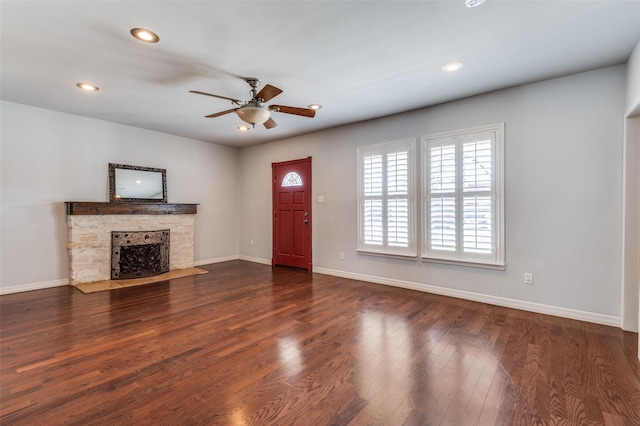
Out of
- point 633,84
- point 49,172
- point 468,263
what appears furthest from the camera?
point 49,172

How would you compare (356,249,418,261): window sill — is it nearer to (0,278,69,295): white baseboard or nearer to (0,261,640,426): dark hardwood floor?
(0,261,640,426): dark hardwood floor

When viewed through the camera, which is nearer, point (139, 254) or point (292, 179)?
point (139, 254)

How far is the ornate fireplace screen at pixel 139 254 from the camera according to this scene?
16.3 ft

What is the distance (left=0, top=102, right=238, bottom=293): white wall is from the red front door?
211 centimetres

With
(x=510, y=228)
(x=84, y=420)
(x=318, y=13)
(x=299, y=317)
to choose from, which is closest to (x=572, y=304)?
(x=510, y=228)

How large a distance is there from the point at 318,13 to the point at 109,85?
2.80 m

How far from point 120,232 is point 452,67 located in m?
5.46

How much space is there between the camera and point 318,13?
2.23 m

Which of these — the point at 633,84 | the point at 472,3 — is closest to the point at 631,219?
the point at 633,84

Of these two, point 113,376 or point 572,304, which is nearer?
point 113,376

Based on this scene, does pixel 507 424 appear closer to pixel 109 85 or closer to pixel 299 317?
pixel 299 317

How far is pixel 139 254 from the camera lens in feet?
17.1

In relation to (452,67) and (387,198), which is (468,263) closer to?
(387,198)

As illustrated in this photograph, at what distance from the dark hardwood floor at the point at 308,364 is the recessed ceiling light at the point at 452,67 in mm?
2664
